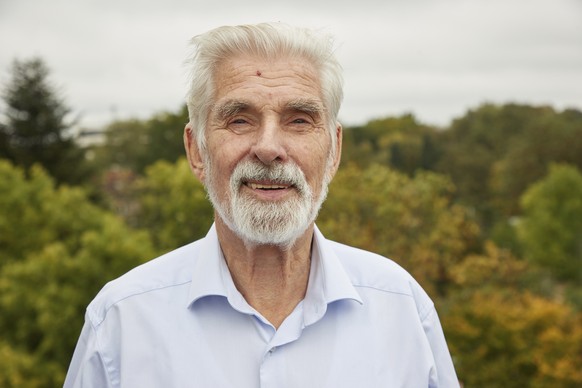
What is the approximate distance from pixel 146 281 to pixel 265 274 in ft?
1.34

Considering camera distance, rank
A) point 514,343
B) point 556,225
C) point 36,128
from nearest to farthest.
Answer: point 514,343
point 36,128
point 556,225

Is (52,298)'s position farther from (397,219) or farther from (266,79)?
(266,79)

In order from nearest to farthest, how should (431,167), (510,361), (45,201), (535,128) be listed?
1. (510,361)
2. (45,201)
3. (535,128)
4. (431,167)

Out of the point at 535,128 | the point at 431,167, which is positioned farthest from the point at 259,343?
the point at 431,167

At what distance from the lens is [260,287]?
244cm

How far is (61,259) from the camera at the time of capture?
20.6m

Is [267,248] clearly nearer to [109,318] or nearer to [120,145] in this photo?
[109,318]

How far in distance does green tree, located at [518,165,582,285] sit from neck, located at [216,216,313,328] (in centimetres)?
3743

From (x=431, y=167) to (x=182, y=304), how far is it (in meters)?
53.5

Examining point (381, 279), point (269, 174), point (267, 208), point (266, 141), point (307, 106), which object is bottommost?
point (381, 279)

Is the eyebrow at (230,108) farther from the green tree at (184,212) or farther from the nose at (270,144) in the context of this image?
the green tree at (184,212)

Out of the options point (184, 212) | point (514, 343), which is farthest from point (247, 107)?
point (184, 212)

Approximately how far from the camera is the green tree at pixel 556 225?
1510 inches

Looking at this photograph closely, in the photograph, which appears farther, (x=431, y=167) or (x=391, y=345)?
(x=431, y=167)
